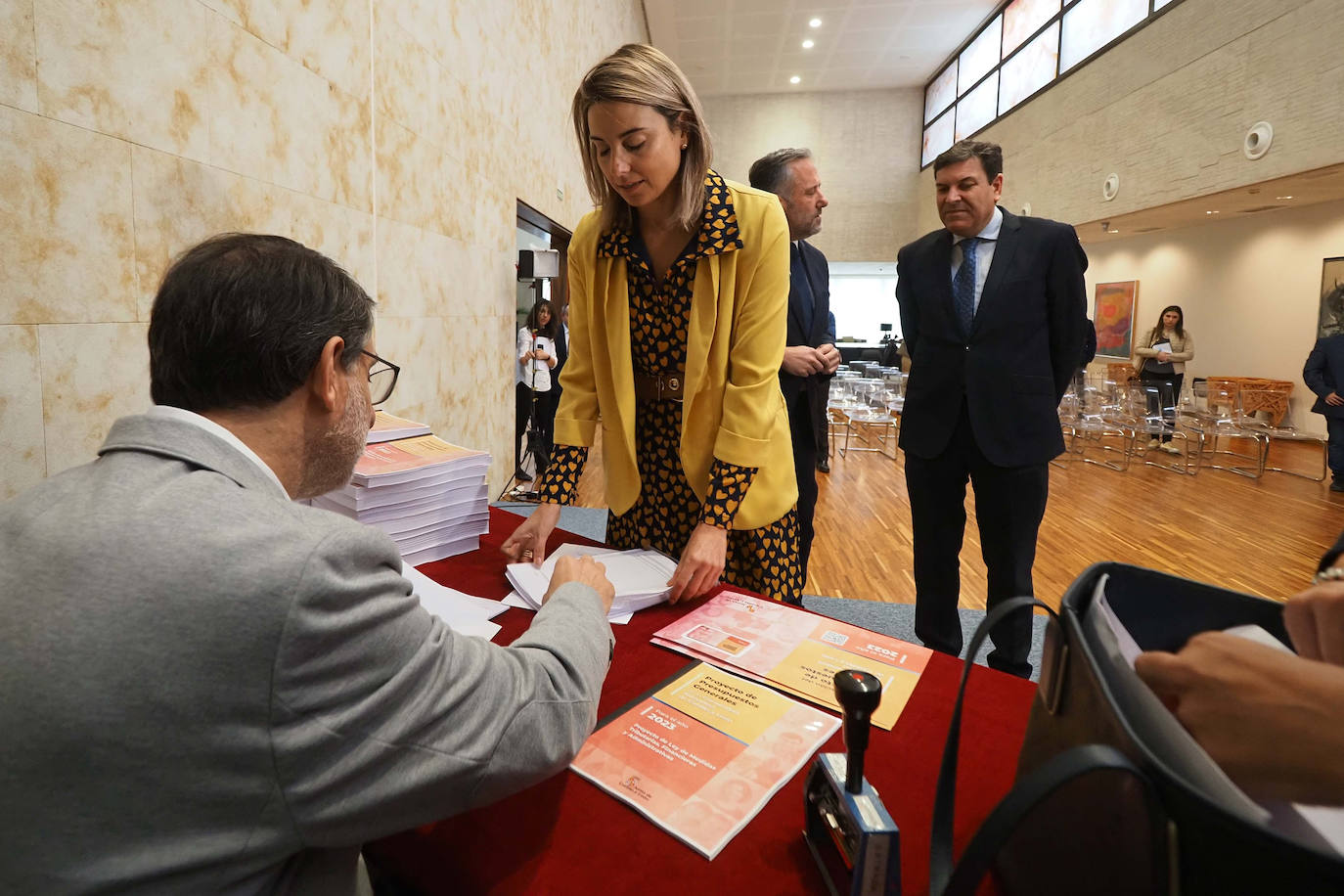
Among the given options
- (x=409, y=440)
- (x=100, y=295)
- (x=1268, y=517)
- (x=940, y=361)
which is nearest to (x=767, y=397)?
(x=409, y=440)

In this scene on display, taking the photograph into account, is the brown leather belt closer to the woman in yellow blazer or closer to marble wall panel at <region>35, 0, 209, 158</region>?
the woman in yellow blazer

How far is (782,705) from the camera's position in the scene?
0.87 meters

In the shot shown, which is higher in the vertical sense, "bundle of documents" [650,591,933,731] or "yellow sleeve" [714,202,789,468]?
"yellow sleeve" [714,202,789,468]

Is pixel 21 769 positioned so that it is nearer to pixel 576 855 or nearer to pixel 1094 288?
pixel 576 855

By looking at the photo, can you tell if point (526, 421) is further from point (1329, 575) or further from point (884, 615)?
point (1329, 575)

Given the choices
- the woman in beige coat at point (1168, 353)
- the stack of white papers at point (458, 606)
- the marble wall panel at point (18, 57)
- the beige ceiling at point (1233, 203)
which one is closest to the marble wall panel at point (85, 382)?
the marble wall panel at point (18, 57)

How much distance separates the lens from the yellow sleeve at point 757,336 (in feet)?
4.31

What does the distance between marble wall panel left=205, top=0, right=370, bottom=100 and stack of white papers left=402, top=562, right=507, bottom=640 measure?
5.40ft

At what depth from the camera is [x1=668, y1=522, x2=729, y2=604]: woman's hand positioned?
1.16 metres

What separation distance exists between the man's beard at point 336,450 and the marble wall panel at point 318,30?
1592mm

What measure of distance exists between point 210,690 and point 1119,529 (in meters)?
5.69

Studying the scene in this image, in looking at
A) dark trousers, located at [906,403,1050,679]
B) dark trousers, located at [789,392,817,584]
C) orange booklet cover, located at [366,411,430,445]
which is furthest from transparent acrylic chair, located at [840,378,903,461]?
orange booklet cover, located at [366,411,430,445]

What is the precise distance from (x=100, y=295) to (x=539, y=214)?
445cm

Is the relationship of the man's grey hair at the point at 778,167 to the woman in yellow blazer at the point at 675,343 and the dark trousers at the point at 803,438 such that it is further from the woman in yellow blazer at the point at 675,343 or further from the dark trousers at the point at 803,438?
the woman in yellow blazer at the point at 675,343
